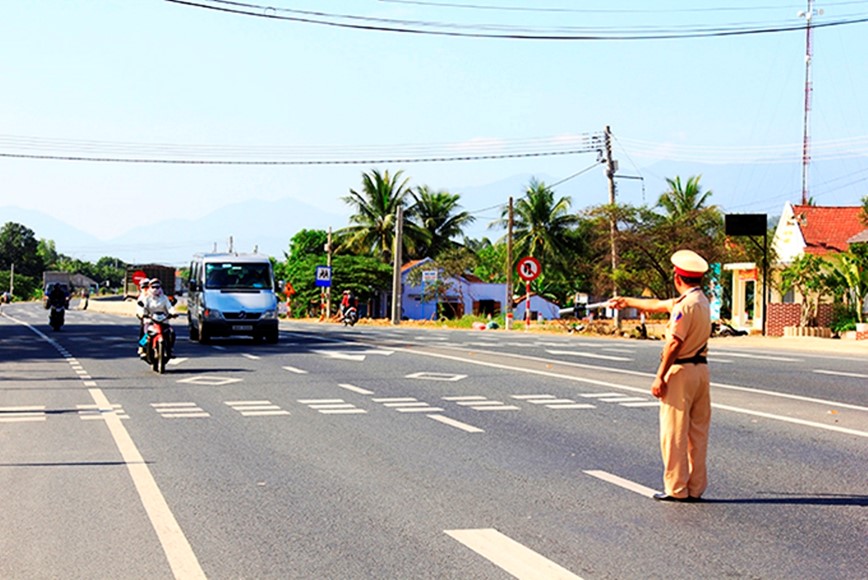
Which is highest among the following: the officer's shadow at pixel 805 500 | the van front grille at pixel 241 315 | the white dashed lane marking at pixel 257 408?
the van front grille at pixel 241 315

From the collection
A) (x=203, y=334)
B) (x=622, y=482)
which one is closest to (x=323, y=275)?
(x=203, y=334)

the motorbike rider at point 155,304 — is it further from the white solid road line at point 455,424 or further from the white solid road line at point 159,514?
the white solid road line at point 455,424

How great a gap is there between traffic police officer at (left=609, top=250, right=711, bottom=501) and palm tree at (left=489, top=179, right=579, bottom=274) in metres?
64.8

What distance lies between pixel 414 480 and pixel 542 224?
6515 centimetres

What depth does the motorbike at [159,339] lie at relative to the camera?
64.2 feet

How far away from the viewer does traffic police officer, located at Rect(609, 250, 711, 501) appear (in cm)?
805

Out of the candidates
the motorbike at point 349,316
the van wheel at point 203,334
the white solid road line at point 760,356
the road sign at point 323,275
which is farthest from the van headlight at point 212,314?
the road sign at point 323,275

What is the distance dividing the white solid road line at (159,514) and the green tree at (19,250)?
15062cm

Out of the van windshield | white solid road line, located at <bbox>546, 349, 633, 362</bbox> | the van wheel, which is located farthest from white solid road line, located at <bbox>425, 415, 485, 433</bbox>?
the van windshield

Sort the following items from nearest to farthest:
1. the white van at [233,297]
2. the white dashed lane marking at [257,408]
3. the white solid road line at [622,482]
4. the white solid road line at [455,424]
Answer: the white solid road line at [622,482]
the white solid road line at [455,424]
the white dashed lane marking at [257,408]
the white van at [233,297]

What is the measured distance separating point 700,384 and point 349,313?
143 feet

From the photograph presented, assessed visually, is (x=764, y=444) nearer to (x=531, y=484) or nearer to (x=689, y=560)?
(x=531, y=484)

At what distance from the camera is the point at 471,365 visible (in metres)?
21.7

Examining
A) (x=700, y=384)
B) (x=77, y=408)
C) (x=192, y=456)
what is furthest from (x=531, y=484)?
(x=77, y=408)
